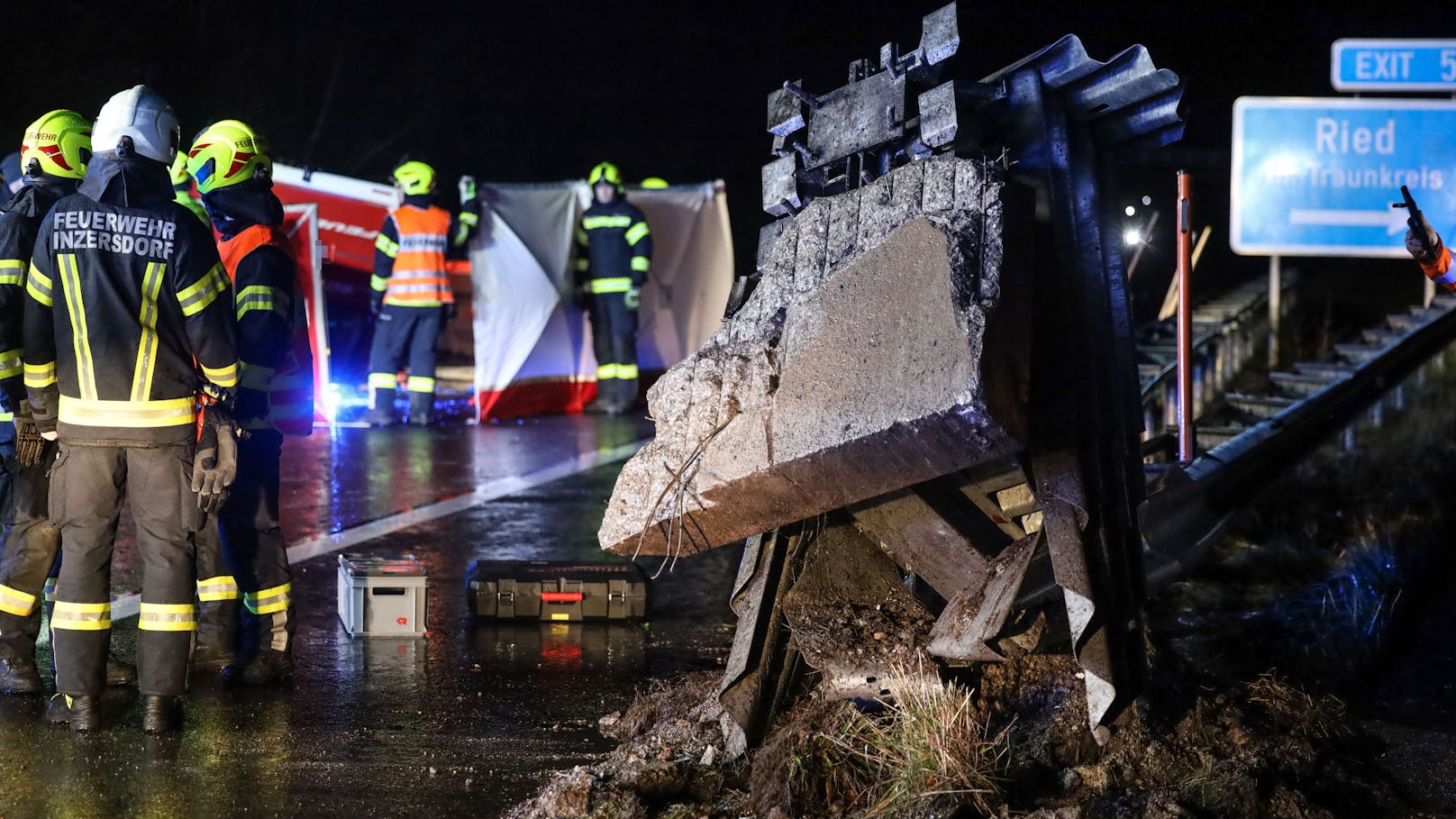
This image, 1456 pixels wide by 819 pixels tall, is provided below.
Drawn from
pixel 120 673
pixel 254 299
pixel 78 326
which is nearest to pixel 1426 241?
pixel 254 299

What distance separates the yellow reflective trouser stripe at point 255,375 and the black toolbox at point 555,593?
5.03 feet

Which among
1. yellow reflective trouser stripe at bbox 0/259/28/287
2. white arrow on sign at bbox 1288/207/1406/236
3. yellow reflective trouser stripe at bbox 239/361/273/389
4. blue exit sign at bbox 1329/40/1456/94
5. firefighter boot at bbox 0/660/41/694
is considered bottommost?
firefighter boot at bbox 0/660/41/694

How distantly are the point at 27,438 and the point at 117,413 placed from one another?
1.89ft

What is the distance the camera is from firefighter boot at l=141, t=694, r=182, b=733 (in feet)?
16.3

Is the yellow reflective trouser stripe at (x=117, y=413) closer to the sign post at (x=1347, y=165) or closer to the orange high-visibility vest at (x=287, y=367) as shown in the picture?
the orange high-visibility vest at (x=287, y=367)

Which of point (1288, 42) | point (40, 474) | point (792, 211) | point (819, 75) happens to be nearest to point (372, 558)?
point (40, 474)

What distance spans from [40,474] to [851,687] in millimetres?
3290

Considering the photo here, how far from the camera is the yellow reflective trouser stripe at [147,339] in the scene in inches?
197

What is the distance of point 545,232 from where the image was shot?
1420cm

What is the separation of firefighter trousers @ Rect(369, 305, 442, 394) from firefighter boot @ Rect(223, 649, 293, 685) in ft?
25.3

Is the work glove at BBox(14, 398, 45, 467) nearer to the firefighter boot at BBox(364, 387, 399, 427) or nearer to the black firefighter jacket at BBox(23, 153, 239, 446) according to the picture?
the black firefighter jacket at BBox(23, 153, 239, 446)

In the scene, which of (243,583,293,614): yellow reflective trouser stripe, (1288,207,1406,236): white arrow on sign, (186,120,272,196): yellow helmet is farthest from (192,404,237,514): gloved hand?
(1288,207,1406,236): white arrow on sign

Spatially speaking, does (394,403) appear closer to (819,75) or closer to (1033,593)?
(1033,593)

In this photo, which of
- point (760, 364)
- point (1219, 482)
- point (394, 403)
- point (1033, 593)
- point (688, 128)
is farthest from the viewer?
point (688, 128)
